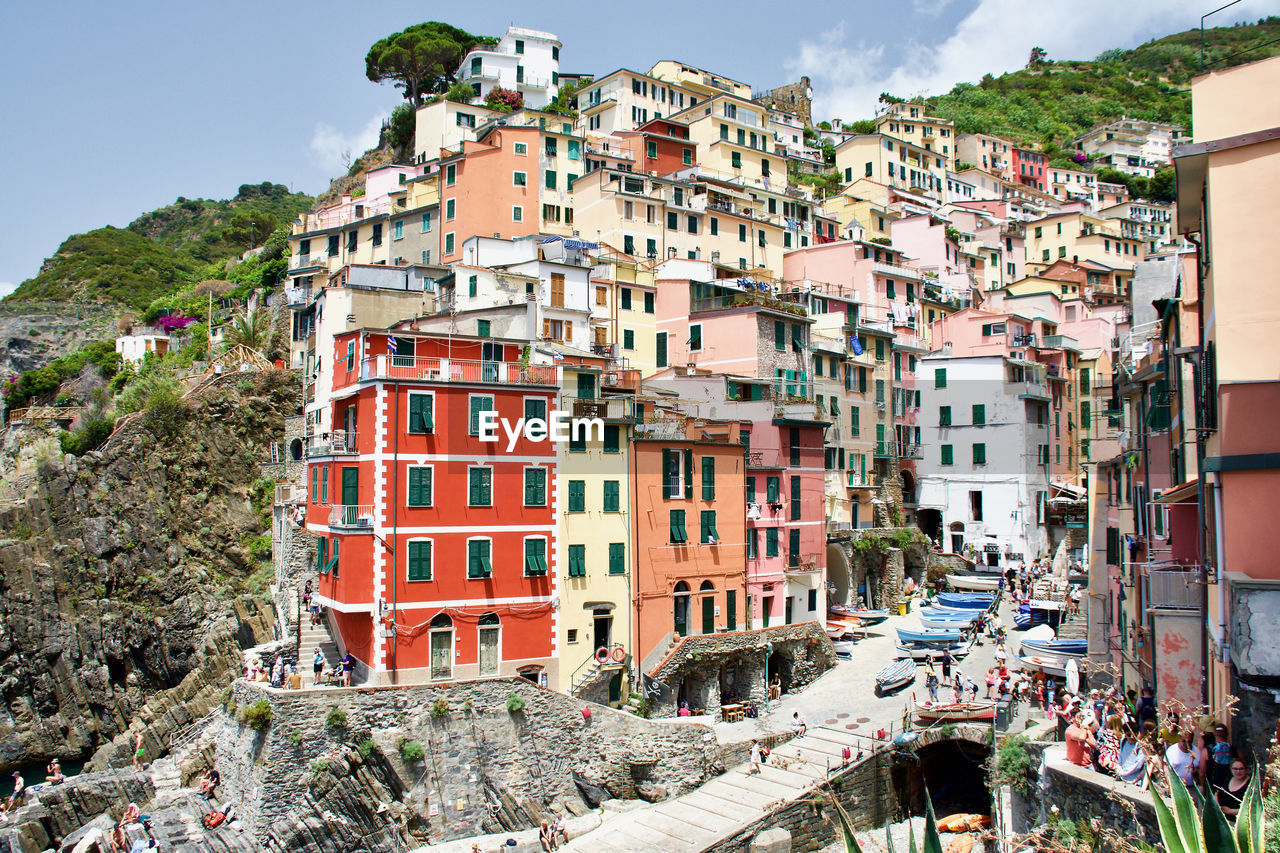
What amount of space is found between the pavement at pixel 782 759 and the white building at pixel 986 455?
16833mm

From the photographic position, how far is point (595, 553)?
118 feet

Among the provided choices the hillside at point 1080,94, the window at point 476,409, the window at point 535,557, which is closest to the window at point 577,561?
the window at point 535,557

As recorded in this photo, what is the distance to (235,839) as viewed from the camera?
29.4m

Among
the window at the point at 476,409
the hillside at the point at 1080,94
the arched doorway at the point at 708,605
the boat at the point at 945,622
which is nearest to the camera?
the window at the point at 476,409

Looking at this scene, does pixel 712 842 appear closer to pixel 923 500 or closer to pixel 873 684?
pixel 873 684

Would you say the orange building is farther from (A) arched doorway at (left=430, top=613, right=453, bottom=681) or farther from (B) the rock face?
(B) the rock face

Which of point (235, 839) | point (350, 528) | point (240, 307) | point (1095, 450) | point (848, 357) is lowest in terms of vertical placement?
point (235, 839)

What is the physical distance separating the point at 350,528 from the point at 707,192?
42.9 metres

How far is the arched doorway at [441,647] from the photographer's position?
32312mm

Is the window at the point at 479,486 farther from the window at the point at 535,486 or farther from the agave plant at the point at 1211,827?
the agave plant at the point at 1211,827

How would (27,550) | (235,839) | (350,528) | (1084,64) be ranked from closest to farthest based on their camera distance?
(235,839) → (350,528) → (27,550) → (1084,64)

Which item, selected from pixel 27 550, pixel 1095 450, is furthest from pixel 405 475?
pixel 27 550

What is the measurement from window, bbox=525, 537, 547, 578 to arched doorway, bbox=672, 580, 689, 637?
6.24m

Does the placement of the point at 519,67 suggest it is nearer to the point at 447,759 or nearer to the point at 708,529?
the point at 708,529
